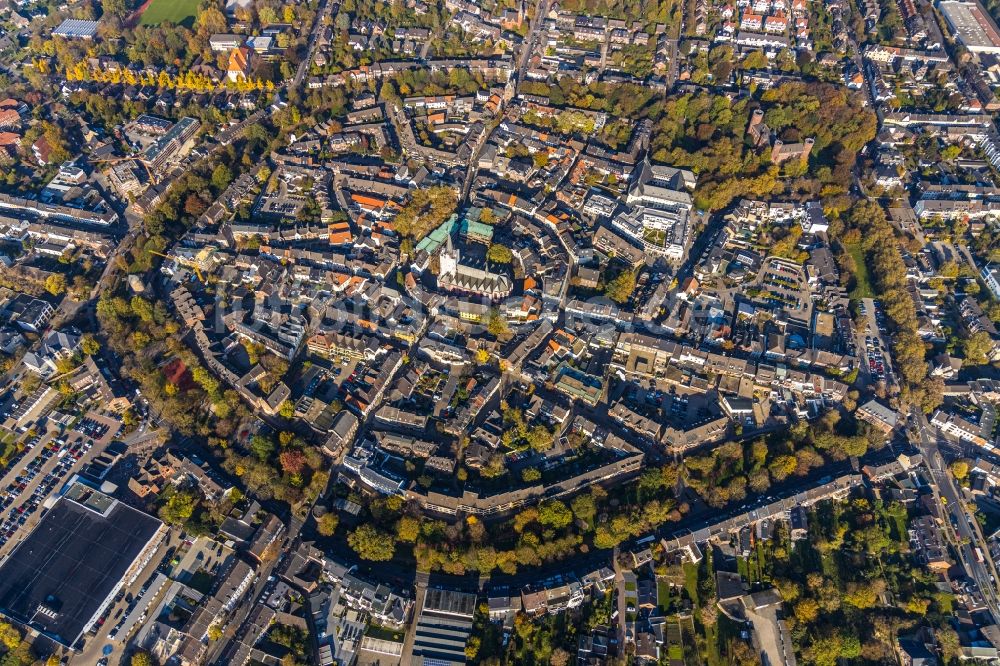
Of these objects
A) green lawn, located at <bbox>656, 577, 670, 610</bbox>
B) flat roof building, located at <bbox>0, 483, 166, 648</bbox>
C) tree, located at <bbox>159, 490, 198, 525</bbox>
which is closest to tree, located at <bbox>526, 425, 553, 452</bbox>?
green lawn, located at <bbox>656, 577, 670, 610</bbox>

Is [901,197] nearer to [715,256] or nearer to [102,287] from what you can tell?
[715,256]

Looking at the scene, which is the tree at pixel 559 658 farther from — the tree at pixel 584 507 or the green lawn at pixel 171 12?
the green lawn at pixel 171 12

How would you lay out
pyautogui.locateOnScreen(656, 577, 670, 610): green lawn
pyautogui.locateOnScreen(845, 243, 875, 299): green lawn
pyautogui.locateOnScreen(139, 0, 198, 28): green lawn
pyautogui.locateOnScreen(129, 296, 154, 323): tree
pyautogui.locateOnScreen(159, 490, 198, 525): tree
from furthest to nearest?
pyautogui.locateOnScreen(139, 0, 198, 28): green lawn < pyautogui.locateOnScreen(845, 243, 875, 299): green lawn < pyautogui.locateOnScreen(129, 296, 154, 323): tree < pyautogui.locateOnScreen(159, 490, 198, 525): tree < pyautogui.locateOnScreen(656, 577, 670, 610): green lawn

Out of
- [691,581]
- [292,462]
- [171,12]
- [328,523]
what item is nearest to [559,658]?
[691,581]

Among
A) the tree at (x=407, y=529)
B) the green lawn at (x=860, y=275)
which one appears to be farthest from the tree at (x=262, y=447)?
the green lawn at (x=860, y=275)

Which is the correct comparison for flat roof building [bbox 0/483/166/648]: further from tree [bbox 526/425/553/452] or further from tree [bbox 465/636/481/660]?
tree [bbox 526/425/553/452]

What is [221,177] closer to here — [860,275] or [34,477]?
[34,477]
